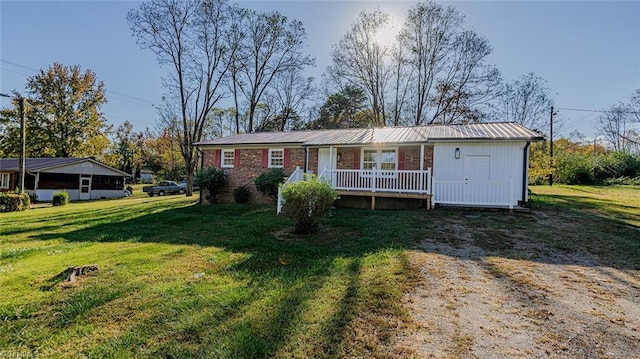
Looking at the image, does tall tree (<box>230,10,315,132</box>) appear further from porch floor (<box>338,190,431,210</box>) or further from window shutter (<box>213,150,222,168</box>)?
porch floor (<box>338,190,431,210</box>)

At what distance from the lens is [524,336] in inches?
116

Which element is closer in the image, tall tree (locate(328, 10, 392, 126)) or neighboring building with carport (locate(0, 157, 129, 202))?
neighboring building with carport (locate(0, 157, 129, 202))

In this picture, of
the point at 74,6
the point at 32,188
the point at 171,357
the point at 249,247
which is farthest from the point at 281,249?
the point at 32,188

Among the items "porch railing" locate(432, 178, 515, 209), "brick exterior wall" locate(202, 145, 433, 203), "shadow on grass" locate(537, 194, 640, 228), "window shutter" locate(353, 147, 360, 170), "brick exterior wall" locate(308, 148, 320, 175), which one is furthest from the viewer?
"brick exterior wall" locate(308, 148, 320, 175)

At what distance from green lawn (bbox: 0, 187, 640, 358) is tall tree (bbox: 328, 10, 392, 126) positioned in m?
19.7

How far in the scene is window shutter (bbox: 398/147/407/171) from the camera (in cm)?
1300

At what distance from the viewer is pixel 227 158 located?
16.0 metres

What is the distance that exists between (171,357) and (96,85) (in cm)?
4446

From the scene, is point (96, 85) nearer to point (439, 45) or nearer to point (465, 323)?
point (439, 45)

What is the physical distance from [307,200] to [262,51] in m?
23.2

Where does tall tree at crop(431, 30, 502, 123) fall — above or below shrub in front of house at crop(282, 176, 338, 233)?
above

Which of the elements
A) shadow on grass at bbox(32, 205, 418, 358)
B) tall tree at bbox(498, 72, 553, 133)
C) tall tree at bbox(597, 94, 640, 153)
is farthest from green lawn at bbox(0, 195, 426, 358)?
tall tree at bbox(597, 94, 640, 153)

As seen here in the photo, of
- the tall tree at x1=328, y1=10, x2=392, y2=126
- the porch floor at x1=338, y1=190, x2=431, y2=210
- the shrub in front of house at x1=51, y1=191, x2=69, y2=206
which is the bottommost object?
the shrub in front of house at x1=51, y1=191, x2=69, y2=206

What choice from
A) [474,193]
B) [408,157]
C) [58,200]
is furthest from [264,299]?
[58,200]
